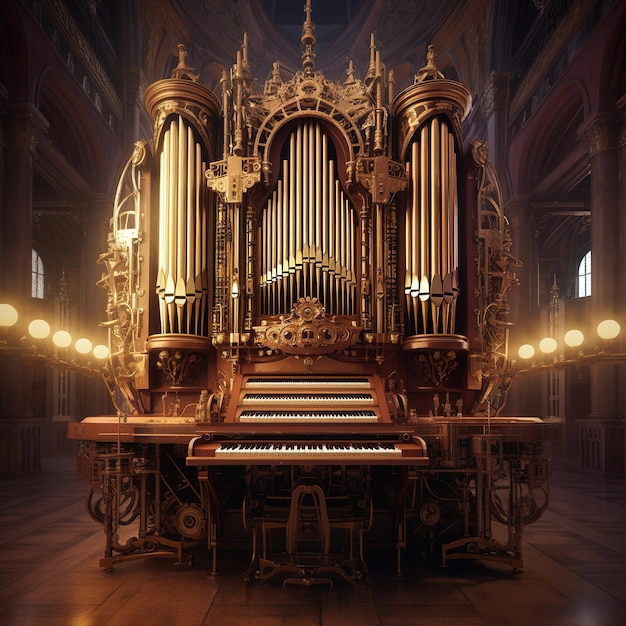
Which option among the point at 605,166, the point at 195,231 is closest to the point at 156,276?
the point at 195,231

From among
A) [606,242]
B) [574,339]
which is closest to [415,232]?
[574,339]

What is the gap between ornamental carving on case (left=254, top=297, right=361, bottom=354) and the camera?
5969 millimetres

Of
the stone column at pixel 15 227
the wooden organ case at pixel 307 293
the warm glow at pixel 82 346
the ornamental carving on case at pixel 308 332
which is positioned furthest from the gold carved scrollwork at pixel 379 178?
the stone column at pixel 15 227

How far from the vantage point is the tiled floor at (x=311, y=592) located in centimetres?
416

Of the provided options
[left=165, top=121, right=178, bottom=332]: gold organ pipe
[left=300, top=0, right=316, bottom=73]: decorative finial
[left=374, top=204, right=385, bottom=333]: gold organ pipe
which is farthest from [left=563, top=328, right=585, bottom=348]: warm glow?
[left=300, top=0, right=316, bottom=73]: decorative finial

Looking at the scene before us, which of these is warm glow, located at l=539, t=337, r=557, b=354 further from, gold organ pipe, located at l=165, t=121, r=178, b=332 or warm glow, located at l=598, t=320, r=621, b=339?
gold organ pipe, located at l=165, t=121, r=178, b=332

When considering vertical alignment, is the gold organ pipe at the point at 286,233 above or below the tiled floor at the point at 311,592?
above

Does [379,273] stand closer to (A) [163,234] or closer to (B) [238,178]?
(B) [238,178]

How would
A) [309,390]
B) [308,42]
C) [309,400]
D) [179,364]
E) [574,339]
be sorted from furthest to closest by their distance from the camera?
[308,42] < [179,364] < [309,390] < [309,400] < [574,339]

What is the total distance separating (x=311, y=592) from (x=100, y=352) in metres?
3.38

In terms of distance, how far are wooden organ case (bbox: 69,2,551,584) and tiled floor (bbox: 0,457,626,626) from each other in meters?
0.37

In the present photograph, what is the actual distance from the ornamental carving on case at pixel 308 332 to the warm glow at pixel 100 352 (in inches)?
70.1

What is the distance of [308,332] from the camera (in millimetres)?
5953

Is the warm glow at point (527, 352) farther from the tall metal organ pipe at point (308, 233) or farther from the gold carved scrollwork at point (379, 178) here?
the gold carved scrollwork at point (379, 178)
